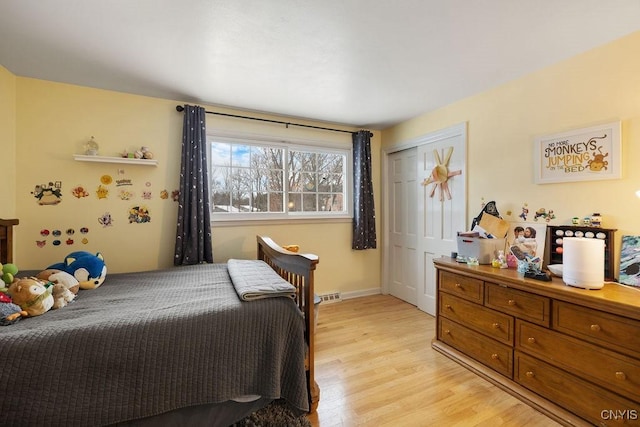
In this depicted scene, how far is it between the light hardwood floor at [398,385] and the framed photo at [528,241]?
0.94 m

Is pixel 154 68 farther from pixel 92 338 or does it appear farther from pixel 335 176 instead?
pixel 335 176

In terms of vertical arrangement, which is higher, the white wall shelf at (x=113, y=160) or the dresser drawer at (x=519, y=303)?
the white wall shelf at (x=113, y=160)

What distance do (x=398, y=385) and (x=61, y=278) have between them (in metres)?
2.22

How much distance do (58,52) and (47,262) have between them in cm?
166

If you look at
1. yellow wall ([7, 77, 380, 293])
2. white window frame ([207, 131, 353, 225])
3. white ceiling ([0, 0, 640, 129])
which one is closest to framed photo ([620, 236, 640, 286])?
white ceiling ([0, 0, 640, 129])

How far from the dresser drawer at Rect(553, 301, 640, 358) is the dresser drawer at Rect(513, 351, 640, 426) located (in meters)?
0.24

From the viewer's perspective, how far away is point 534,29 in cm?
160

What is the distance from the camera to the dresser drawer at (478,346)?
1.79 m

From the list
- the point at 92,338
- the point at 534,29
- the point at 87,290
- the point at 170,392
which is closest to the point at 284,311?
the point at 170,392

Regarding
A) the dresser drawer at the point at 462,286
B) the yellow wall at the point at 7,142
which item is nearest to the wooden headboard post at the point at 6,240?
the yellow wall at the point at 7,142

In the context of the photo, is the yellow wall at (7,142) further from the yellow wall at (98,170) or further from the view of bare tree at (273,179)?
the view of bare tree at (273,179)

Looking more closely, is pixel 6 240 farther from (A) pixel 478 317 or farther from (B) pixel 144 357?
(A) pixel 478 317

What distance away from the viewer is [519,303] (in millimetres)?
1724

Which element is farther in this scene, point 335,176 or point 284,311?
point 335,176
